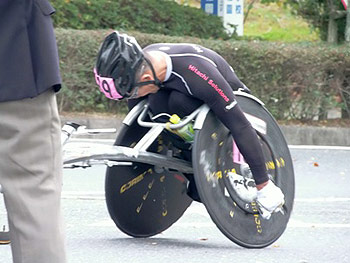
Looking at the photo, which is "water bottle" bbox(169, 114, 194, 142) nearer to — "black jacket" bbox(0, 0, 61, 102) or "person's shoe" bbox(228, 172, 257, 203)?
"person's shoe" bbox(228, 172, 257, 203)

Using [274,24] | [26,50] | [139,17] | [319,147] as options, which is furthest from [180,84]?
[274,24]

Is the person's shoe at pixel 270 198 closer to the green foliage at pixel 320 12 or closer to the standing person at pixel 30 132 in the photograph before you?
the standing person at pixel 30 132

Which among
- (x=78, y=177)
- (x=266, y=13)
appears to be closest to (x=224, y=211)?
(x=78, y=177)

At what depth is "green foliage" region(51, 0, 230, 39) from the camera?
15320 millimetres

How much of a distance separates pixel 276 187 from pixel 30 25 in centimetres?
244

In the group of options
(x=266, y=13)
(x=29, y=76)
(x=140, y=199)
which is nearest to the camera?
(x=29, y=76)

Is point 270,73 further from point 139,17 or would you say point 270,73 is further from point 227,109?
point 227,109

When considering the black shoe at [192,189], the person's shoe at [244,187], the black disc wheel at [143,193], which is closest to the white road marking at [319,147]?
the black disc wheel at [143,193]

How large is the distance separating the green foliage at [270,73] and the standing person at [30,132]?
8599 millimetres

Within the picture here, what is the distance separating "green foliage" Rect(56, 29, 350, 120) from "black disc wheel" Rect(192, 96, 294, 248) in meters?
6.31

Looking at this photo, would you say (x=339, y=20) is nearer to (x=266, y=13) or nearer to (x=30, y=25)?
(x=266, y=13)

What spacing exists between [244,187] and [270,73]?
21.9ft

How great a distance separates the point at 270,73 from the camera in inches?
482

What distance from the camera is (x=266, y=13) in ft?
91.0
